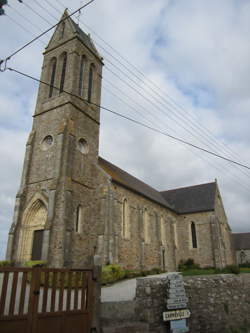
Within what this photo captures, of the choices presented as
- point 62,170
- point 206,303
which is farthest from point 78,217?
point 206,303

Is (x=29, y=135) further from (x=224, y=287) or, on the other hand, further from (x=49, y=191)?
(x=224, y=287)

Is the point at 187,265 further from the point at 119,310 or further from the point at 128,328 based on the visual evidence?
the point at 128,328

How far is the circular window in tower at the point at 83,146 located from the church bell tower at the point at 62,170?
8 cm

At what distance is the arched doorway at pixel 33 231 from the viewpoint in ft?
63.1

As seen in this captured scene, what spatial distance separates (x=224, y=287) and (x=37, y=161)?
52.8 feet

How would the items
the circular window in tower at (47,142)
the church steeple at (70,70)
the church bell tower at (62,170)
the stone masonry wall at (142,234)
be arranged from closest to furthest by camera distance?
the church bell tower at (62,170) < the circular window in tower at (47,142) < the stone masonry wall at (142,234) < the church steeple at (70,70)

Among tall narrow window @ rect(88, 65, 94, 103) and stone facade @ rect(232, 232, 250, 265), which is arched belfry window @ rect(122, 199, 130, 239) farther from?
stone facade @ rect(232, 232, 250, 265)

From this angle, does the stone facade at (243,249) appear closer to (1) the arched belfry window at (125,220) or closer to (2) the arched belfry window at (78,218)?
(1) the arched belfry window at (125,220)

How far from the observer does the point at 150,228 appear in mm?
27547

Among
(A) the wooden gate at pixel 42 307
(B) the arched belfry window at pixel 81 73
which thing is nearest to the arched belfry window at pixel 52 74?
(B) the arched belfry window at pixel 81 73

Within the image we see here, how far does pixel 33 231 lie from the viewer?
19875 millimetres

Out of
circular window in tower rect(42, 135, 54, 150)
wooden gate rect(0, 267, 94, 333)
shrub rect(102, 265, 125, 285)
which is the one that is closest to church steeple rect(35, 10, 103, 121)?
circular window in tower rect(42, 135, 54, 150)

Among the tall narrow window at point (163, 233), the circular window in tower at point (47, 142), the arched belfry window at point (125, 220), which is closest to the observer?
the circular window in tower at point (47, 142)

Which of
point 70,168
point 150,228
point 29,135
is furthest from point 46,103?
point 150,228
